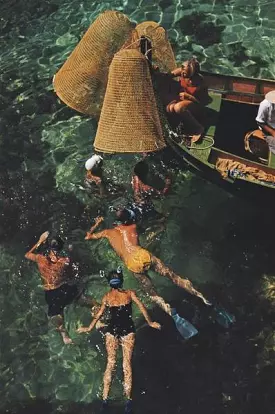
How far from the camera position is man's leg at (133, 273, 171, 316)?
39.7 ft

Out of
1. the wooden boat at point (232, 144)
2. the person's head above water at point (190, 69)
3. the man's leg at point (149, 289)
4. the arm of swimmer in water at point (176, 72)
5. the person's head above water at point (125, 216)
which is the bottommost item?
the man's leg at point (149, 289)

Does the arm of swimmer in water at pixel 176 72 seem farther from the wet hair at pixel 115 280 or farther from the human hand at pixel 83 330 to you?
the human hand at pixel 83 330

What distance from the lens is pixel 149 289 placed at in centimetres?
1241

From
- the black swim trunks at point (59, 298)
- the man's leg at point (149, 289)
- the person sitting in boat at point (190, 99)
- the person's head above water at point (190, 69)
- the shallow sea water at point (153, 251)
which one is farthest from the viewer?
the person sitting in boat at point (190, 99)

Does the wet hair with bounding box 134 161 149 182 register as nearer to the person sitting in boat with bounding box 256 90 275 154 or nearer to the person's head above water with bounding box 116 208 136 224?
the person's head above water with bounding box 116 208 136 224

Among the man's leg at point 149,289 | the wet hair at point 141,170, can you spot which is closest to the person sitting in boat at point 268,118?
the wet hair at point 141,170

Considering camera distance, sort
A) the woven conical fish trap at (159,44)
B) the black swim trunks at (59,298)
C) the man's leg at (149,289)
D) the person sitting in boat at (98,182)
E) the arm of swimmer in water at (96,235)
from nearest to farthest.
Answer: the black swim trunks at (59,298) → the man's leg at (149,289) → the arm of swimmer in water at (96,235) → the person sitting in boat at (98,182) → the woven conical fish trap at (159,44)

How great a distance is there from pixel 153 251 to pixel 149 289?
53.9 inches

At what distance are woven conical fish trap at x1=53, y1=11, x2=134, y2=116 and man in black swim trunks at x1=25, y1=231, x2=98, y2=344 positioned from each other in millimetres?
4882

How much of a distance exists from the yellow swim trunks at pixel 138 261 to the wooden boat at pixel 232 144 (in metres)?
3.17

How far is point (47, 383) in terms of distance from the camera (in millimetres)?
11469

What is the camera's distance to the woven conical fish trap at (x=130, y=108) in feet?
39.9

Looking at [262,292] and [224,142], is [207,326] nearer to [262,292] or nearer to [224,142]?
[262,292]

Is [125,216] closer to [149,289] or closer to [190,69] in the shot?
[149,289]
